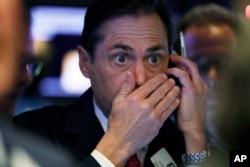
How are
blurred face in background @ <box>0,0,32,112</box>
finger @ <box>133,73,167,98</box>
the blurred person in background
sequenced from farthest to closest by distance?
the blurred person in background, finger @ <box>133,73,167,98</box>, blurred face in background @ <box>0,0,32,112</box>

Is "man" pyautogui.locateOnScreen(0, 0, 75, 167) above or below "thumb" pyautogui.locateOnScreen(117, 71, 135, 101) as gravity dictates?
above

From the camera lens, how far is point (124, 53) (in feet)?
4.41

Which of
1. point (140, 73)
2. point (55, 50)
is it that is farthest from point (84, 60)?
point (140, 73)

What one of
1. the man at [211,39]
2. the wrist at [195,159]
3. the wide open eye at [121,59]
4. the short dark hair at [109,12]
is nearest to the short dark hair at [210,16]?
the man at [211,39]

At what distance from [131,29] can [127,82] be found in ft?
0.50

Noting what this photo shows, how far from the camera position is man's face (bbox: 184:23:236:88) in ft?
4.98

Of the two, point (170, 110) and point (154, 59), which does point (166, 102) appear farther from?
point (154, 59)

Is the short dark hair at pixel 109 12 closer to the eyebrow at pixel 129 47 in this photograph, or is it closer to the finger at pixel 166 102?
the eyebrow at pixel 129 47

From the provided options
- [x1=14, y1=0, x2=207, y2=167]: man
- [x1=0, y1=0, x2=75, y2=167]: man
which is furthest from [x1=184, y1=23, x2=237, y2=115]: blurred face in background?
[x1=0, y1=0, x2=75, y2=167]: man

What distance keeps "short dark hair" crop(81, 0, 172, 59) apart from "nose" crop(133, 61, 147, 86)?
4.8 inches

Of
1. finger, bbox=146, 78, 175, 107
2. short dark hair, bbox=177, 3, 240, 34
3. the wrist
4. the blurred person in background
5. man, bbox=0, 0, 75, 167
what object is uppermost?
man, bbox=0, 0, 75, 167

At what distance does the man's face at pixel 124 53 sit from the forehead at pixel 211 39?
158mm

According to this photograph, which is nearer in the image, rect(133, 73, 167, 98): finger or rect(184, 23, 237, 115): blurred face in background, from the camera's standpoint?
rect(133, 73, 167, 98): finger

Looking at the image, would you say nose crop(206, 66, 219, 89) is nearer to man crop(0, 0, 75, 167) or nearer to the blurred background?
the blurred background
